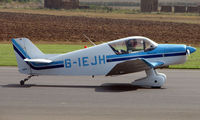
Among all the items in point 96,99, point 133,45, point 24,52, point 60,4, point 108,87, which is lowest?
point 60,4

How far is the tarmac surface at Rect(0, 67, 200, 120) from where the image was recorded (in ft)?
36.6

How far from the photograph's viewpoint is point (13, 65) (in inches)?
840

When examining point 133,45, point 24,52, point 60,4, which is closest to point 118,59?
point 133,45

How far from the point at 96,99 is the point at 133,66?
2.34 meters

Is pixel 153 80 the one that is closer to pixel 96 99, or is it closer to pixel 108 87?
pixel 108 87

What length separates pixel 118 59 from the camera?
49.8ft

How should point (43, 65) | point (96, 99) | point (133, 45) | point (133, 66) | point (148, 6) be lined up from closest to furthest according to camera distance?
point (96, 99) < point (133, 66) < point (133, 45) < point (43, 65) < point (148, 6)

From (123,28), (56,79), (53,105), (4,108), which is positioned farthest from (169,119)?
(123,28)

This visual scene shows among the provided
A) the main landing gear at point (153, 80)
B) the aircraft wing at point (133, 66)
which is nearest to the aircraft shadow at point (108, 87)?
the main landing gear at point (153, 80)

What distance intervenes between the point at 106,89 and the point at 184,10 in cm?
7412

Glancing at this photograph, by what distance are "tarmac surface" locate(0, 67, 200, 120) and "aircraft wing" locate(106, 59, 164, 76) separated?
0.62m

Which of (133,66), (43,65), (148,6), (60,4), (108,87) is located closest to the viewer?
Result: (133,66)

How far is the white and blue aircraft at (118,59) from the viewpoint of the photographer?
1507 centimetres

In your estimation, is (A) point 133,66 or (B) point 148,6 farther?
(B) point 148,6
